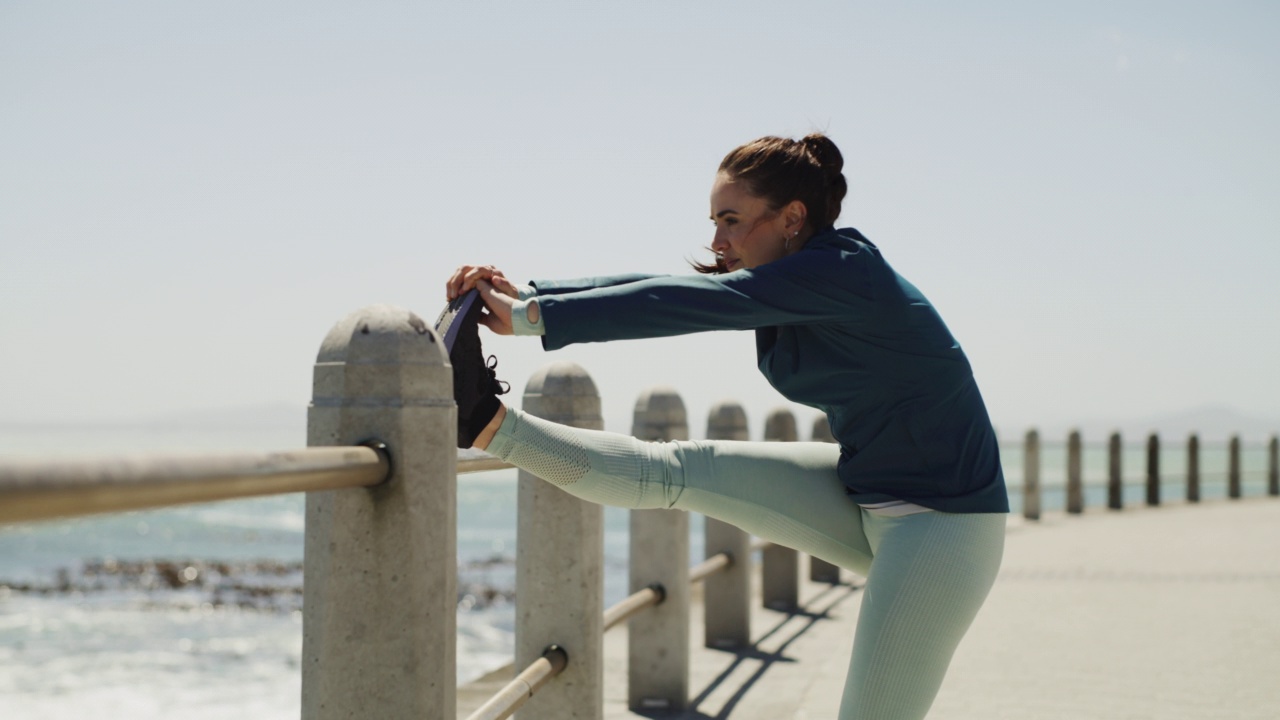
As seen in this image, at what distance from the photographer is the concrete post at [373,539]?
1.66m

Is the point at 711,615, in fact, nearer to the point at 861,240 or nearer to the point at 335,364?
the point at 861,240

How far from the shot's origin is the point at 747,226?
2.68m

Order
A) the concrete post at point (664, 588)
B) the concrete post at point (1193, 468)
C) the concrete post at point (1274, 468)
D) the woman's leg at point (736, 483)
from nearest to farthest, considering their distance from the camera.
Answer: the woman's leg at point (736, 483), the concrete post at point (664, 588), the concrete post at point (1193, 468), the concrete post at point (1274, 468)

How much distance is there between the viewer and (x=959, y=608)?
244cm

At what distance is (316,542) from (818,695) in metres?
3.62

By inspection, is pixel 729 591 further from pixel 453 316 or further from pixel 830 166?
pixel 453 316

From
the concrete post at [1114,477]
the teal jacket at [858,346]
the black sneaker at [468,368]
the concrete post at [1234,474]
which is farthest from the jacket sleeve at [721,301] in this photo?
the concrete post at [1234,474]

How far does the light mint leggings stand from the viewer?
2404mm

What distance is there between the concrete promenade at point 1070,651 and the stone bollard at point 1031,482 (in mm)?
4870

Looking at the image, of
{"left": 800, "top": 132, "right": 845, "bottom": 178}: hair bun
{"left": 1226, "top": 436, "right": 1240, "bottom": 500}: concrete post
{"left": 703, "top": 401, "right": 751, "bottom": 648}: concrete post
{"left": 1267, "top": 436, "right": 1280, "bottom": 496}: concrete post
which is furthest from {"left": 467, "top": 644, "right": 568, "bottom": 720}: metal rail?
{"left": 1267, "top": 436, "right": 1280, "bottom": 496}: concrete post

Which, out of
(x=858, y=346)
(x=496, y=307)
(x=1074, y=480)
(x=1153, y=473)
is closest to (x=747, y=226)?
(x=858, y=346)

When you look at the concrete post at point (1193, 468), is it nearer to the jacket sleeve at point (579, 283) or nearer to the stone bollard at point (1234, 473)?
the stone bollard at point (1234, 473)

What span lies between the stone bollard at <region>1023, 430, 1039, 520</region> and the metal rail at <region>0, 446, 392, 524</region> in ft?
48.3

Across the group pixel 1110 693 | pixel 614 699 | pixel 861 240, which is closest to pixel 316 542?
pixel 861 240
